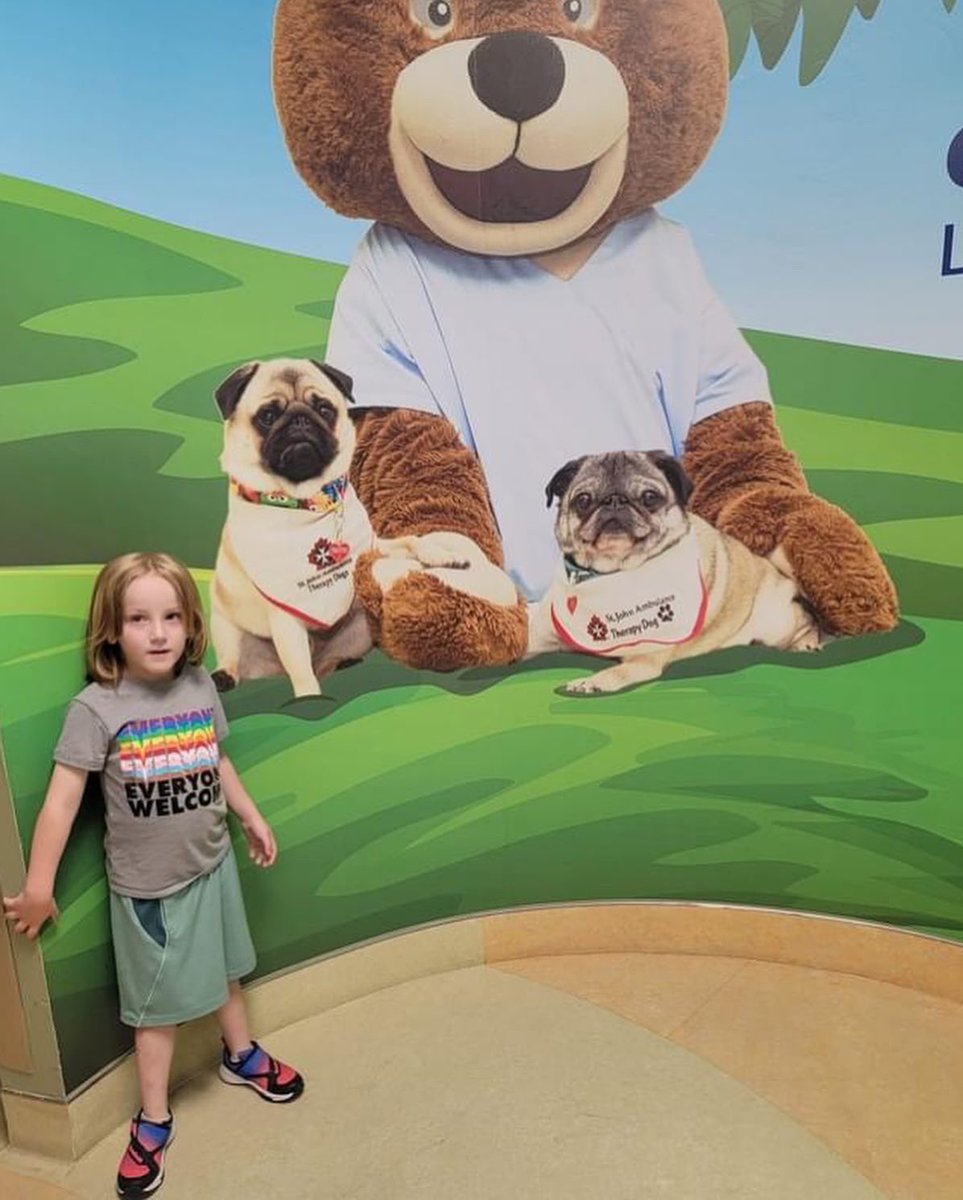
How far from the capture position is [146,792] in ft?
5.29

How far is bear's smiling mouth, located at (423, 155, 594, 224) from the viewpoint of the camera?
5.84 feet

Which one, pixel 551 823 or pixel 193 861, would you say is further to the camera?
pixel 551 823

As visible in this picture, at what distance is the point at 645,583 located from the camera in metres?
2.00

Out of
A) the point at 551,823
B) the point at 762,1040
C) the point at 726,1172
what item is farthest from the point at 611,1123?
the point at 551,823

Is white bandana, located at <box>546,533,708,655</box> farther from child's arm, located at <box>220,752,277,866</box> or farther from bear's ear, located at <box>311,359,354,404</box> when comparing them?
child's arm, located at <box>220,752,277,866</box>

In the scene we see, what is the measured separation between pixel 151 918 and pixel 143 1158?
42 centimetres

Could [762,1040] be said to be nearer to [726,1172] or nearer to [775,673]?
[726,1172]

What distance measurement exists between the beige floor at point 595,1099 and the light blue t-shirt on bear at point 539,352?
94 cm

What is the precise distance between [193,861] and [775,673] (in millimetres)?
1253

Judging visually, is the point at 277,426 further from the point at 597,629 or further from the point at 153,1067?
the point at 153,1067

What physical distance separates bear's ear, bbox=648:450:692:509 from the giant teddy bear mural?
20 mm

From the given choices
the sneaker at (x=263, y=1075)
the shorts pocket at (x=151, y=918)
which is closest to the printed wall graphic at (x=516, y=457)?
the shorts pocket at (x=151, y=918)

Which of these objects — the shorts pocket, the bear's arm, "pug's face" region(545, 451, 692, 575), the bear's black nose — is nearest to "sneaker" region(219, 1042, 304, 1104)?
the shorts pocket

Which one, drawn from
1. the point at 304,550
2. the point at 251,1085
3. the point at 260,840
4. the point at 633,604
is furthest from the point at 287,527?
the point at 251,1085
